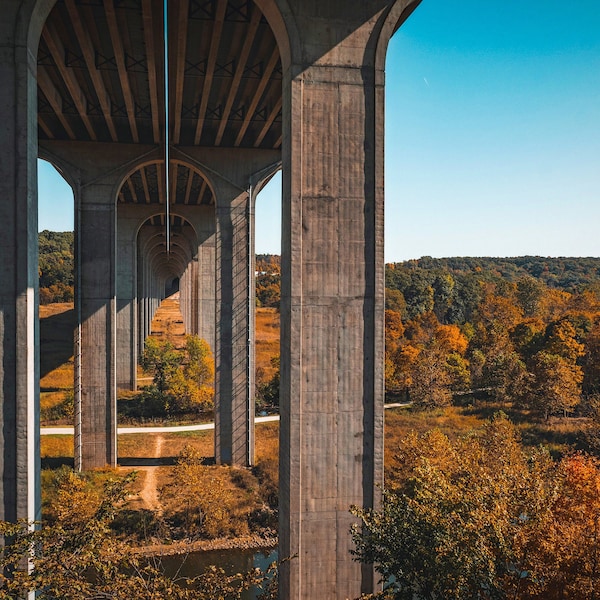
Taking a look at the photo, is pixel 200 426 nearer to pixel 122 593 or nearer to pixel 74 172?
pixel 74 172

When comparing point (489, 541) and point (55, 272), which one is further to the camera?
point (55, 272)

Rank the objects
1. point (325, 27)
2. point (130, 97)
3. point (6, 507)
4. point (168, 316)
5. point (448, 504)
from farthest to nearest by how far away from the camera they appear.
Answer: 1. point (168, 316)
2. point (130, 97)
3. point (325, 27)
4. point (6, 507)
5. point (448, 504)

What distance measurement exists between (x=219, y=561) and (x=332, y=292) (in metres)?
13.0

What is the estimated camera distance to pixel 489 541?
10.3 metres

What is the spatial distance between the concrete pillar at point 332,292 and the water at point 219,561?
7.27 m

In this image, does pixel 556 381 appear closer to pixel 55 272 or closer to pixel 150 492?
pixel 150 492

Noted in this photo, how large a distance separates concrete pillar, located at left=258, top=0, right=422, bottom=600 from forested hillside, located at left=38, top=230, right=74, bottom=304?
8787 cm

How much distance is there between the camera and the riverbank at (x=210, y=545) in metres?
21.6

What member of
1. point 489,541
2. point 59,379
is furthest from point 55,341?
point 489,541

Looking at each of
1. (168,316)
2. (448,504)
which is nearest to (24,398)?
(448,504)

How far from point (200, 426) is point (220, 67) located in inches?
956

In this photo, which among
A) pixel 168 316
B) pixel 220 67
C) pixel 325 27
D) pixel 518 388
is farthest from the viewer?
pixel 168 316

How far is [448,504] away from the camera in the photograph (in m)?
11.0

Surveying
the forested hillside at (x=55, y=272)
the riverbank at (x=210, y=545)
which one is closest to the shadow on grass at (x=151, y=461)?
the riverbank at (x=210, y=545)
